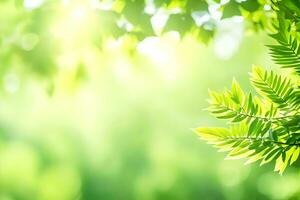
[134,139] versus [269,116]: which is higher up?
[269,116]

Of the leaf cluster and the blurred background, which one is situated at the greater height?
the leaf cluster

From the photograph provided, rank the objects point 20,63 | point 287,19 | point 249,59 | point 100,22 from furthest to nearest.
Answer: point 249,59, point 20,63, point 100,22, point 287,19

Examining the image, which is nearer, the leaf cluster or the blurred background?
the leaf cluster

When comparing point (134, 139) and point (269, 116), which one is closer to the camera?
point (269, 116)

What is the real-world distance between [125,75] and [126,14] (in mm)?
11519

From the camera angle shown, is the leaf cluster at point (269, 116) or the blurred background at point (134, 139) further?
the blurred background at point (134, 139)

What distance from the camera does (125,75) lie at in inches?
586

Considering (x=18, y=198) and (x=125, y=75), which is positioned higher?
(x=125, y=75)

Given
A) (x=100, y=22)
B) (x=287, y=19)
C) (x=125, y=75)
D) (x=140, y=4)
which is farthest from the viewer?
(x=125, y=75)

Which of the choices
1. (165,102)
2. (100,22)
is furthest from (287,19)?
(165,102)

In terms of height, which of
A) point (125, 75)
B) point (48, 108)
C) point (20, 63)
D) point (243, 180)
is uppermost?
point (20, 63)

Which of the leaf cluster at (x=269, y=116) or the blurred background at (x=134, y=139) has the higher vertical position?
the leaf cluster at (x=269, y=116)

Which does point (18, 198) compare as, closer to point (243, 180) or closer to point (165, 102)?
point (165, 102)

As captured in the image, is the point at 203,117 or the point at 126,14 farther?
the point at 203,117
